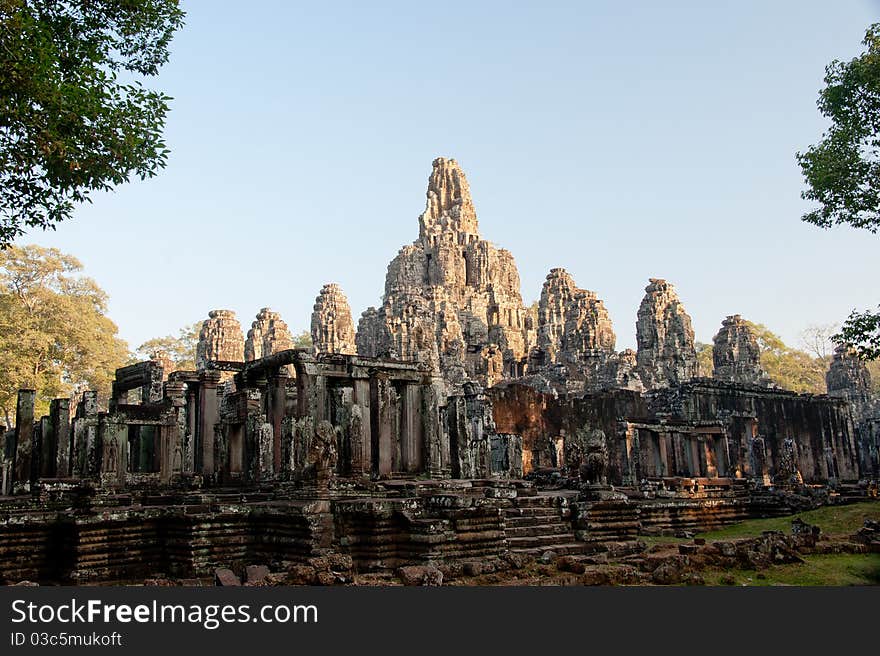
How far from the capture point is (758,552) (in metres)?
11.1

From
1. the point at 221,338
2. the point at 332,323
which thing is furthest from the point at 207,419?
the point at 332,323

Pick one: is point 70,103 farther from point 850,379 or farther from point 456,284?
point 456,284

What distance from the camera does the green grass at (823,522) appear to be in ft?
54.0

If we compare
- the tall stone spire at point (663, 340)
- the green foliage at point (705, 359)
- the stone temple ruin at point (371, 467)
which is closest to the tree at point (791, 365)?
the green foliage at point (705, 359)

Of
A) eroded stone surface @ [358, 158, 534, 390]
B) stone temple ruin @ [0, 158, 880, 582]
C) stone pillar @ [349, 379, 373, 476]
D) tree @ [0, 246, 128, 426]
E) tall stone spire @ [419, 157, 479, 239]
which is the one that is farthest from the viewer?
tall stone spire @ [419, 157, 479, 239]

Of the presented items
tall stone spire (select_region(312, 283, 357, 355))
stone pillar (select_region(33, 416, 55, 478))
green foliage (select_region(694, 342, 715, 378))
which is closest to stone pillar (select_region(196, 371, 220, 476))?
stone pillar (select_region(33, 416, 55, 478))

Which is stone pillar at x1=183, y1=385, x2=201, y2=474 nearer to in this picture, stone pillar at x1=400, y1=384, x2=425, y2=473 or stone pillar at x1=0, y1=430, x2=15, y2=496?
stone pillar at x1=0, y1=430, x2=15, y2=496

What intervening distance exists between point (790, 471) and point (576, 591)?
60.3 ft

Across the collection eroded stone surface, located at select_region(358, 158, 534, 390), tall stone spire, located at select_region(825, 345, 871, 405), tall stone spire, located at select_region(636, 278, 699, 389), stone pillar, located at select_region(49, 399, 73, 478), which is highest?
eroded stone surface, located at select_region(358, 158, 534, 390)

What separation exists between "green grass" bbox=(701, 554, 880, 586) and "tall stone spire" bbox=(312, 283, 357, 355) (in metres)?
54.6

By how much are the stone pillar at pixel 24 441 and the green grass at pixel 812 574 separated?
15036 mm

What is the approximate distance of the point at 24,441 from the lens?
58.5ft

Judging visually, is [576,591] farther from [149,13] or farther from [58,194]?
[149,13]

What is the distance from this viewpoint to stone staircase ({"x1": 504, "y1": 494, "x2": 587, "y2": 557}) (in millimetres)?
12688
